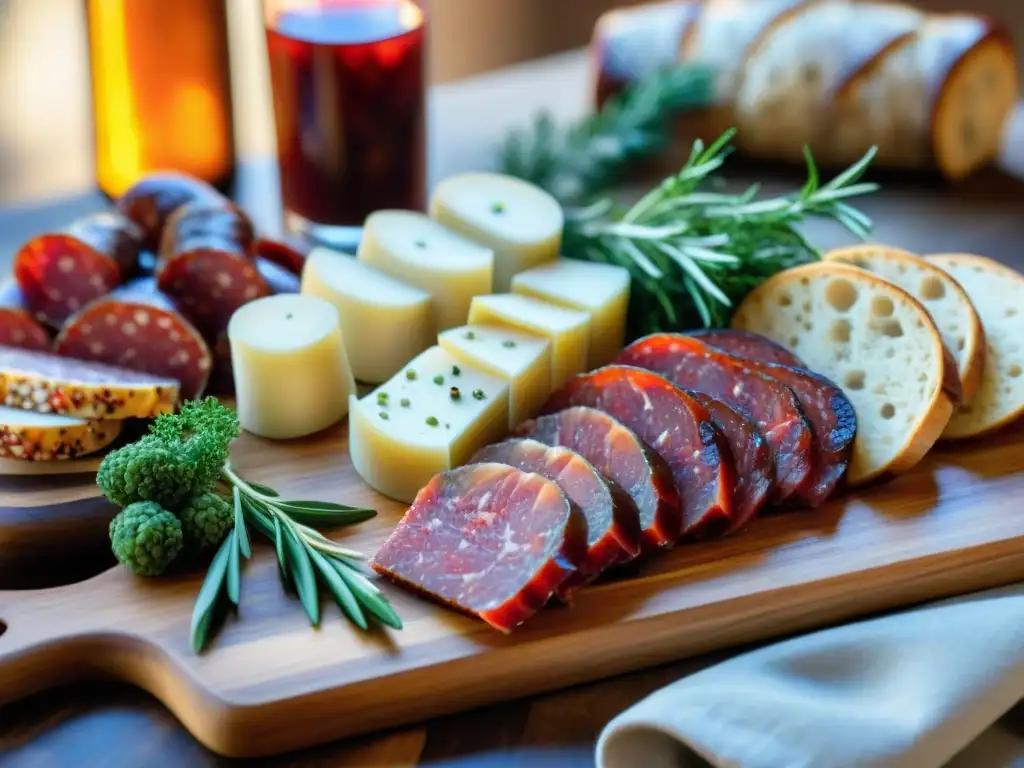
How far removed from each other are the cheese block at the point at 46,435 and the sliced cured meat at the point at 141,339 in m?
0.20

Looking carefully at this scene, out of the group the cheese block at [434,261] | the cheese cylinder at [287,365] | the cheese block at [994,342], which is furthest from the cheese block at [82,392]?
the cheese block at [994,342]

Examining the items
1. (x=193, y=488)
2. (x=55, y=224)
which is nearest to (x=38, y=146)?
(x=55, y=224)

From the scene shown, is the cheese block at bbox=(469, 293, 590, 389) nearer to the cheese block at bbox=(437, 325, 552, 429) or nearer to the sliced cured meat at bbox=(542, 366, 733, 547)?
A: the cheese block at bbox=(437, 325, 552, 429)

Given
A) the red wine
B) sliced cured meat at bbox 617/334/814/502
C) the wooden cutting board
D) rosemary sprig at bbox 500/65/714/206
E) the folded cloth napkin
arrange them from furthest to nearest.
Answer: rosemary sprig at bbox 500/65/714/206 < the red wine < sliced cured meat at bbox 617/334/814/502 < the wooden cutting board < the folded cloth napkin

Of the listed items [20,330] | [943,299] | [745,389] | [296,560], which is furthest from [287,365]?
[943,299]

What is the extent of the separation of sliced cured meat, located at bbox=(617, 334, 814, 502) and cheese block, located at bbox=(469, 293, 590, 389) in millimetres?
111

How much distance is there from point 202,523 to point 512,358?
703 mm

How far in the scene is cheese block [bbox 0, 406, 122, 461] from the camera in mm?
2420

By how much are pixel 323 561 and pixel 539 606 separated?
0.38 m

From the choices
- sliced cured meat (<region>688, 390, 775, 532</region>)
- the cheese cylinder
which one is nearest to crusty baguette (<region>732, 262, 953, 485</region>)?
sliced cured meat (<region>688, 390, 775, 532</region>)

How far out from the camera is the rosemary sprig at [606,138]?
355 cm

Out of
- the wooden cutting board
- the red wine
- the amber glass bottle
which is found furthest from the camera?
the amber glass bottle

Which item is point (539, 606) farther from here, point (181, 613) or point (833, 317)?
point (833, 317)

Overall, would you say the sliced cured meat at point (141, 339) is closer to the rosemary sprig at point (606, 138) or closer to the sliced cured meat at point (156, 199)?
the sliced cured meat at point (156, 199)
